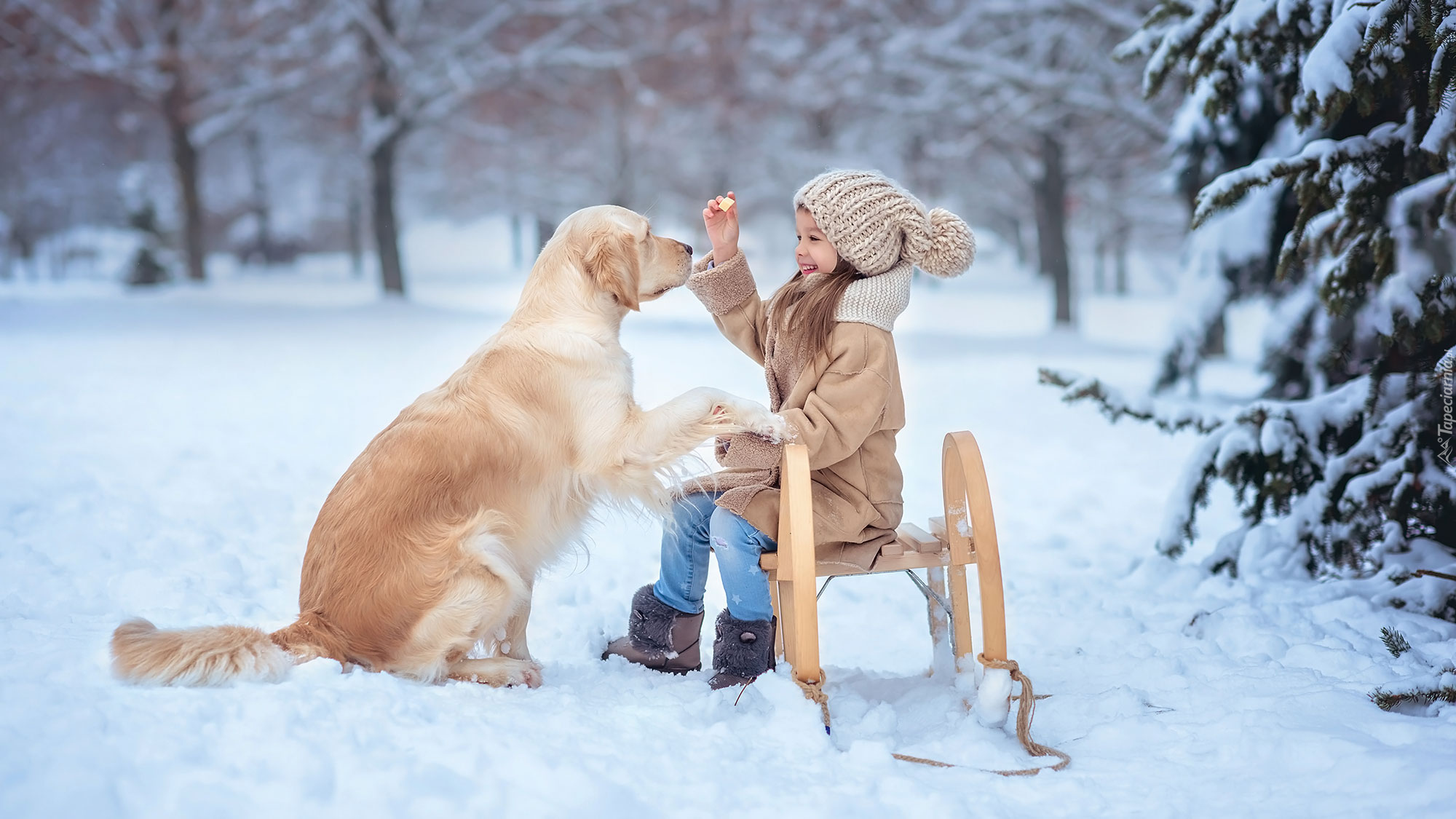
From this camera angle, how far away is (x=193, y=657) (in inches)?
92.1

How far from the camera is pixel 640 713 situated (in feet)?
8.19

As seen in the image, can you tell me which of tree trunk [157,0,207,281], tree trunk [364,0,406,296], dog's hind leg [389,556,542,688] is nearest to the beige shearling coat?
dog's hind leg [389,556,542,688]

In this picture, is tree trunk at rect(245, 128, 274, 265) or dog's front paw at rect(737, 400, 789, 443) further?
tree trunk at rect(245, 128, 274, 265)

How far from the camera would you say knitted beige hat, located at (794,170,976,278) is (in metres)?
2.74

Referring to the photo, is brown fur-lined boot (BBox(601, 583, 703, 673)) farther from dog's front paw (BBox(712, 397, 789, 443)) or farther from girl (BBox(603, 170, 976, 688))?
dog's front paw (BBox(712, 397, 789, 443))

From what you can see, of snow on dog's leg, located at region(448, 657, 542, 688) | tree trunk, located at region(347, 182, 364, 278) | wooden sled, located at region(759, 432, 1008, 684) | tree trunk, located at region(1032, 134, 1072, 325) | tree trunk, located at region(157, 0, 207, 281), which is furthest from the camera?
tree trunk, located at region(347, 182, 364, 278)

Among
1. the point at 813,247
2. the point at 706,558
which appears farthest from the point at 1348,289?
the point at 706,558

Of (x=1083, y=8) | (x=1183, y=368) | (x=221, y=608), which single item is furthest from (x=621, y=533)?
(x=1083, y=8)

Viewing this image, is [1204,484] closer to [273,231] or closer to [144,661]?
[144,661]

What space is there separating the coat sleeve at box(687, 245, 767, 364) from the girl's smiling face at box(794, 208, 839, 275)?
19 centimetres

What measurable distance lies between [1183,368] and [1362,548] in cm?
354

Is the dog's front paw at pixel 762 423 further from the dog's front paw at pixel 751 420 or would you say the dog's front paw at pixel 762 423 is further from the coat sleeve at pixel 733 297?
the coat sleeve at pixel 733 297

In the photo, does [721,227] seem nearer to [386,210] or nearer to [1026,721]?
[1026,721]

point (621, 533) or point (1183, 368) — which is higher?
point (1183, 368)
